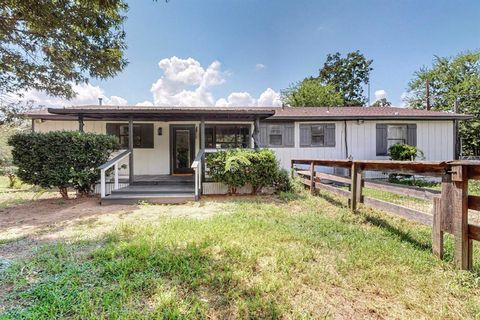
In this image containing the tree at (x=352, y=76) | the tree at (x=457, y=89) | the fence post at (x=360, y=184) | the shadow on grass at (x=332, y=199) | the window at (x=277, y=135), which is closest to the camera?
the fence post at (x=360, y=184)

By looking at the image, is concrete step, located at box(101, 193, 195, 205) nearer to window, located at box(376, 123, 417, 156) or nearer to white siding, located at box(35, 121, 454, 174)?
white siding, located at box(35, 121, 454, 174)

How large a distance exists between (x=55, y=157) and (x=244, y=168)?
207 inches

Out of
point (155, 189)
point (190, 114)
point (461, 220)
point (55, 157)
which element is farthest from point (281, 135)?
point (461, 220)

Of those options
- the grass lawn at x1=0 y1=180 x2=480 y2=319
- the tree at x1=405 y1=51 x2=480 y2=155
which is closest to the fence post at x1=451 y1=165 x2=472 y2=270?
the grass lawn at x1=0 y1=180 x2=480 y2=319

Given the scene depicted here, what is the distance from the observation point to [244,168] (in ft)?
23.6

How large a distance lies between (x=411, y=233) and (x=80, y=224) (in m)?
5.77

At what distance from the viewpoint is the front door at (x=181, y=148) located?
10.4m

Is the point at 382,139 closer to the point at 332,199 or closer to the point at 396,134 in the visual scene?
the point at 396,134

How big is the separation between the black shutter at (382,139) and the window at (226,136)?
5.97 meters

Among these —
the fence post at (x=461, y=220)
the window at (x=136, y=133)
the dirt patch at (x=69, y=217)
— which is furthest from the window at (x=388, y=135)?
the window at (x=136, y=133)

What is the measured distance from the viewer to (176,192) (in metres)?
7.14

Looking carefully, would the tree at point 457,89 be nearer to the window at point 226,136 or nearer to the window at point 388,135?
the window at point 388,135

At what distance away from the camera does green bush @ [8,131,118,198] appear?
6.64 metres

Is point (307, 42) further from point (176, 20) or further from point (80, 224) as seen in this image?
point (80, 224)
